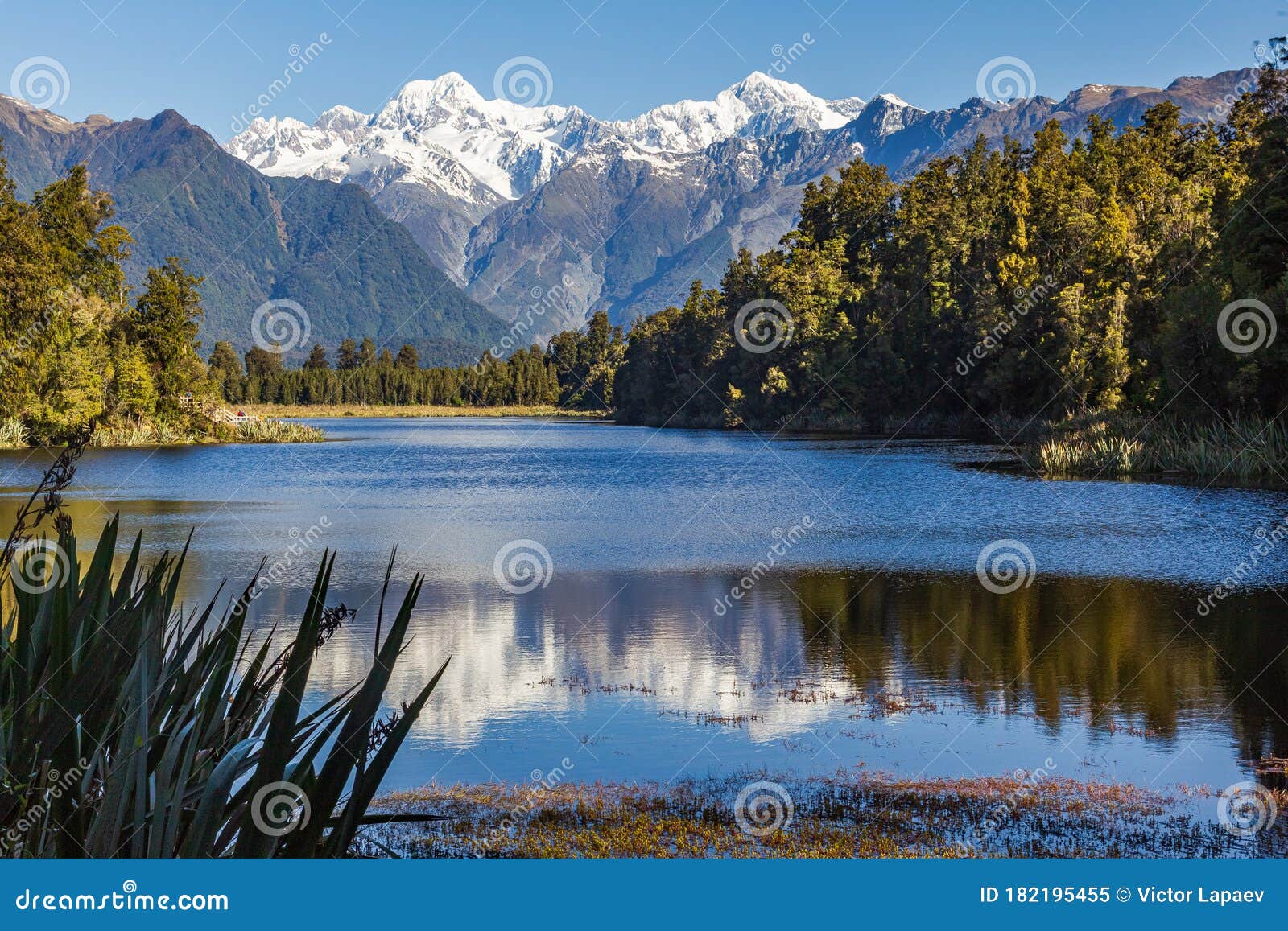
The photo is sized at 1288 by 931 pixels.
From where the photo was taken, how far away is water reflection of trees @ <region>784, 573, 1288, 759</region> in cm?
1052

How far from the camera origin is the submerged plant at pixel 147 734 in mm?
2818

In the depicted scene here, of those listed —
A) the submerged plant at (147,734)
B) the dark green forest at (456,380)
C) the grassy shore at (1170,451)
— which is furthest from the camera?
the dark green forest at (456,380)

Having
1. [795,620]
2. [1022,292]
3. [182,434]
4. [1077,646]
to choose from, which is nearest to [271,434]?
[182,434]

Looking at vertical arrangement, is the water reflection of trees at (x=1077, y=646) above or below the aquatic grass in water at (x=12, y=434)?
below

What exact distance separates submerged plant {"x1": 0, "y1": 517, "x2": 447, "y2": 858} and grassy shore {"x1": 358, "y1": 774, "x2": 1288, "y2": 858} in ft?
10.9

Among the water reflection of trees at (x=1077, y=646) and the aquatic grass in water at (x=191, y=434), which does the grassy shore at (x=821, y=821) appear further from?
the aquatic grass in water at (x=191, y=434)

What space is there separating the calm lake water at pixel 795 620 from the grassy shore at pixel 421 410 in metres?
96.7

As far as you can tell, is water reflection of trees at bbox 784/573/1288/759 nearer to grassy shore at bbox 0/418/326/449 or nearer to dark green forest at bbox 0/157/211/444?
dark green forest at bbox 0/157/211/444

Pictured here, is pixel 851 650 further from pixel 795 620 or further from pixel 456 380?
pixel 456 380

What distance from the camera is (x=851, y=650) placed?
13.4m

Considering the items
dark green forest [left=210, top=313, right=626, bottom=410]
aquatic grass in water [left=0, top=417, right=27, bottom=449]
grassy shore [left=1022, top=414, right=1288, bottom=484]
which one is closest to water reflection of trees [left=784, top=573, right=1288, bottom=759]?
grassy shore [left=1022, top=414, right=1288, bottom=484]

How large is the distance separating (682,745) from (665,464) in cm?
3970

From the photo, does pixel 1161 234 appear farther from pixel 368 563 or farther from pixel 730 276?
pixel 730 276

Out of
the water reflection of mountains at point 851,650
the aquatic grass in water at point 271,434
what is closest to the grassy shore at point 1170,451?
the water reflection of mountains at point 851,650
